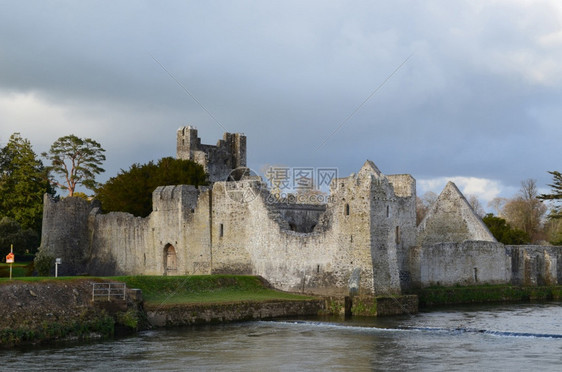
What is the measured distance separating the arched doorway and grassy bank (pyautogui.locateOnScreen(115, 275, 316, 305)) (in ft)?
22.3

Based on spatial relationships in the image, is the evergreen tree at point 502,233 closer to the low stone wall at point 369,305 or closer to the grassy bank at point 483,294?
the grassy bank at point 483,294

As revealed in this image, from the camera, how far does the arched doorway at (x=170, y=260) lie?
44188 mm

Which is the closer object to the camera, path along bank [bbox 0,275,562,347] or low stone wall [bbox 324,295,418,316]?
path along bank [bbox 0,275,562,347]

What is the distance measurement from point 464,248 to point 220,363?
77.2ft

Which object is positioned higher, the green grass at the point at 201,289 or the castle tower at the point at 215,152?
the castle tower at the point at 215,152

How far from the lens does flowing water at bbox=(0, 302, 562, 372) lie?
74.6ft

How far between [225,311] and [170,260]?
12.7 metres

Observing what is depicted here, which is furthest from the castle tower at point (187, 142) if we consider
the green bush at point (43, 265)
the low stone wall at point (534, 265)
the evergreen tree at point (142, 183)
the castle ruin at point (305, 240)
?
the low stone wall at point (534, 265)

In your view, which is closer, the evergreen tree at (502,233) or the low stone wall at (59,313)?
the low stone wall at (59,313)

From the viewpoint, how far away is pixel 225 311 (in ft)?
106

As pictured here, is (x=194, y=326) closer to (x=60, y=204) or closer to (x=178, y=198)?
(x=178, y=198)

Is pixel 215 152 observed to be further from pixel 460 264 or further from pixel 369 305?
pixel 369 305

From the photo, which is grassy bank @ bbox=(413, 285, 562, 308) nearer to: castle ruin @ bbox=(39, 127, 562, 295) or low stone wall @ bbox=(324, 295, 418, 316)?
castle ruin @ bbox=(39, 127, 562, 295)

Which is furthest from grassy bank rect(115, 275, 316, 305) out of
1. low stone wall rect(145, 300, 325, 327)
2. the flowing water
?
the flowing water
